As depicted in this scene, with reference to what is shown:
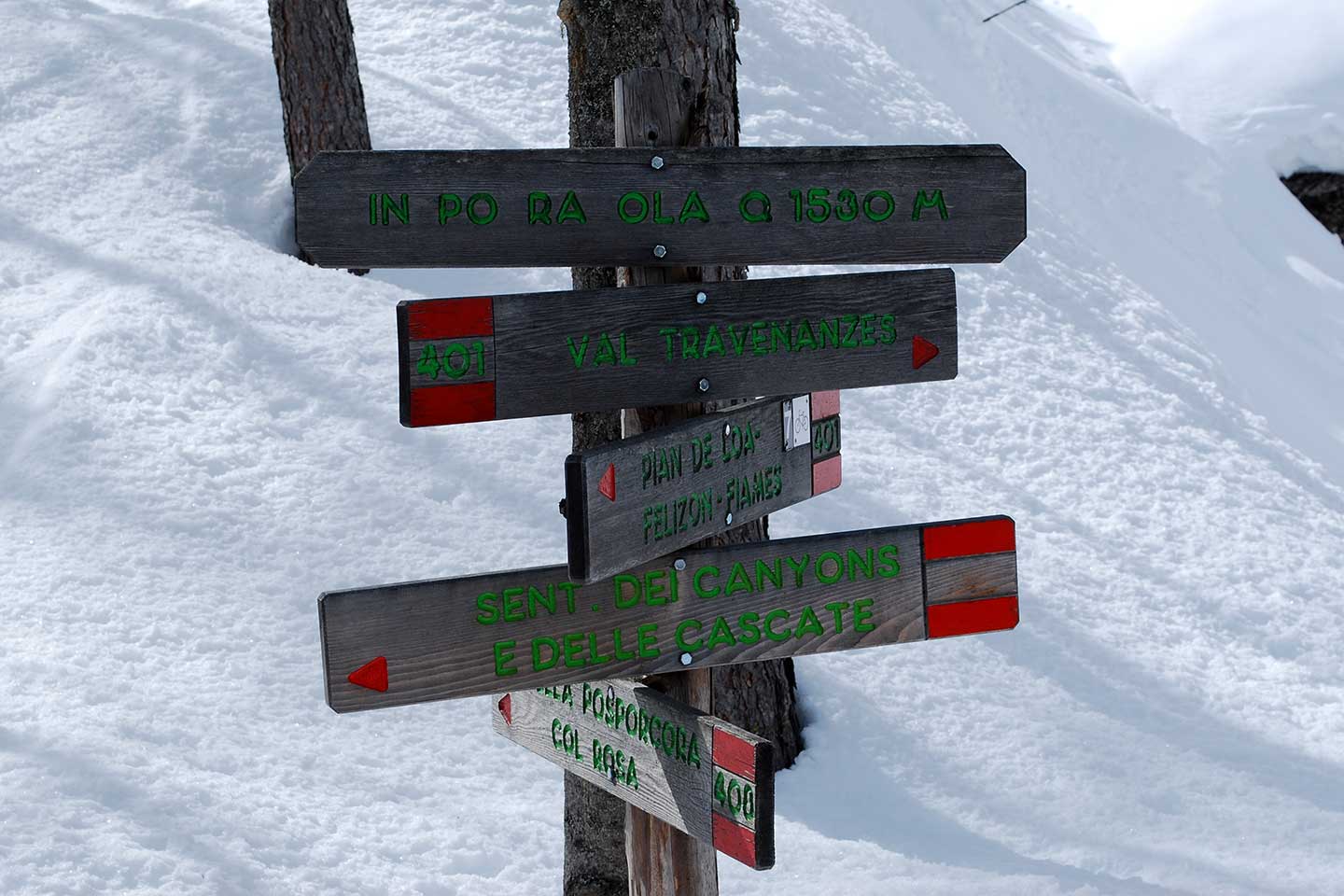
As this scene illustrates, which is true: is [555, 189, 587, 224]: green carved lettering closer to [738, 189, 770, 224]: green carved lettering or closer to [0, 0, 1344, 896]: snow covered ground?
[738, 189, 770, 224]: green carved lettering

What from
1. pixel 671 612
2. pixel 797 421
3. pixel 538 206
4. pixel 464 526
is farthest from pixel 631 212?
pixel 464 526

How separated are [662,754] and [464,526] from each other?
9.19 feet

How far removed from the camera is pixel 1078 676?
17.1 ft

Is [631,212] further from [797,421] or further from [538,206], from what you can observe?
[797,421]

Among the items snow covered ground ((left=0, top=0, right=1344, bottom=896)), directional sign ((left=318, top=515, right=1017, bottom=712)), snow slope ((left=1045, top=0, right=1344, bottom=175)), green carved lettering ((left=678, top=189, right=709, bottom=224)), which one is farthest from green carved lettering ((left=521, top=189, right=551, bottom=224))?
snow slope ((left=1045, top=0, right=1344, bottom=175))

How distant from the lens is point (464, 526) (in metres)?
5.11

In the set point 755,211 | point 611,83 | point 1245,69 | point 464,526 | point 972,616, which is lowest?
point 464,526

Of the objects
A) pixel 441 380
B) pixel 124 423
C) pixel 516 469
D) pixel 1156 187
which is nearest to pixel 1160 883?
pixel 516 469

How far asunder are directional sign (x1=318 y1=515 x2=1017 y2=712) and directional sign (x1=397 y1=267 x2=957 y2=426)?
0.25 meters

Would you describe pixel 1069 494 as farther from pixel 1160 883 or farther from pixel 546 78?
pixel 546 78

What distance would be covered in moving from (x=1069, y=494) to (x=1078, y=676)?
1.17 metres

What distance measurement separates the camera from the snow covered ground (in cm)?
407

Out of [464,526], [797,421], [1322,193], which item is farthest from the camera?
[1322,193]

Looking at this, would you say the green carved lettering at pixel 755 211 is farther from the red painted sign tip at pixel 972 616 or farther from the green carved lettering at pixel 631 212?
the red painted sign tip at pixel 972 616
